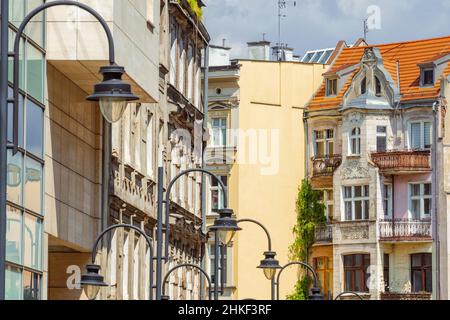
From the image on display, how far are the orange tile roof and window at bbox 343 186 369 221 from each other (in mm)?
4350

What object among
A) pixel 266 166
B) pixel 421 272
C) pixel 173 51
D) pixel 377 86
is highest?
pixel 377 86

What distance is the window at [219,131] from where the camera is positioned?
87.2 metres

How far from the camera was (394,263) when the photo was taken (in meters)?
85.6

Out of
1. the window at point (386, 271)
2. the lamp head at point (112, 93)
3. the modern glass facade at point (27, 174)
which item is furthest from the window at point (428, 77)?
the lamp head at point (112, 93)

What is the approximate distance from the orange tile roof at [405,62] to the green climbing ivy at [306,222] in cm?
431

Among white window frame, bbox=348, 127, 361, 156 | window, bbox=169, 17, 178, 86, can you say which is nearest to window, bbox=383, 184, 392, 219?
white window frame, bbox=348, 127, 361, 156

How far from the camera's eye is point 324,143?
88.1 meters

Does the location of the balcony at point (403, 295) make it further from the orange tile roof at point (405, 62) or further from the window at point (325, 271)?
the orange tile roof at point (405, 62)

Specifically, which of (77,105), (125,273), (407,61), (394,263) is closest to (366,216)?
(394,263)

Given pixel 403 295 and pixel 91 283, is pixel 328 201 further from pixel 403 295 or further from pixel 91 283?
pixel 91 283

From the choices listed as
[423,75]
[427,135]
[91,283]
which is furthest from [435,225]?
[91,283]

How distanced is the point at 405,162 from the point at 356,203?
3166 millimetres
